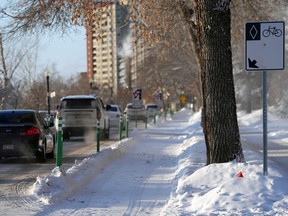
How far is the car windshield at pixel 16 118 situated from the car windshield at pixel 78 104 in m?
8.77

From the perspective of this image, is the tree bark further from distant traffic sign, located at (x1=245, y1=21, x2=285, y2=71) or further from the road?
the road

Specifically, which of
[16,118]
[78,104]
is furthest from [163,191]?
[78,104]

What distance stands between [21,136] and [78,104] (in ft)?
31.9

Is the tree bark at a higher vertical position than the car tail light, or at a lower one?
higher

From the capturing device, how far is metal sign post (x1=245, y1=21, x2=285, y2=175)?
9.18m

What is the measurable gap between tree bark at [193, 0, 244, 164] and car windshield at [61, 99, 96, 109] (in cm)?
1398

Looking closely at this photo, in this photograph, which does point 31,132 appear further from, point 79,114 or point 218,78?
point 79,114

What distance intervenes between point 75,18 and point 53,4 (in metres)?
0.67

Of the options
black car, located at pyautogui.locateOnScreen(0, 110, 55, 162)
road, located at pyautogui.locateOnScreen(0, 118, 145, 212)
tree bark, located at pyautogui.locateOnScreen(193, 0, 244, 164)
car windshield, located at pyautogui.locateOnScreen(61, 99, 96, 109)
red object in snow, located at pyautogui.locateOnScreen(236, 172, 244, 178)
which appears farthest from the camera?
car windshield, located at pyautogui.locateOnScreen(61, 99, 96, 109)

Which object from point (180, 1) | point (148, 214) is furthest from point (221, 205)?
point (180, 1)

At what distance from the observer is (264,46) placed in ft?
30.3

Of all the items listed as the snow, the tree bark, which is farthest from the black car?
the tree bark

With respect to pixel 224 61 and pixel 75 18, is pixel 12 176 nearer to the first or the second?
pixel 75 18

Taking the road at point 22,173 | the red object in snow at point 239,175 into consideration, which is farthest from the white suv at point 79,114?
the red object in snow at point 239,175
